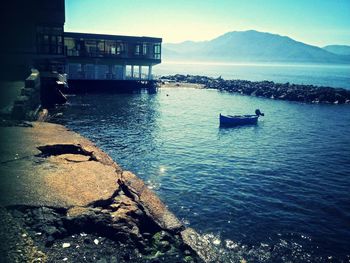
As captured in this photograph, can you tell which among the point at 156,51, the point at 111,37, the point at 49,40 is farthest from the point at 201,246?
the point at 156,51

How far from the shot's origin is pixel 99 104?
50.7m

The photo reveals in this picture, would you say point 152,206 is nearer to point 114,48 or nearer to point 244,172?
point 244,172

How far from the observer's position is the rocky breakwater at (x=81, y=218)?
9.31 meters

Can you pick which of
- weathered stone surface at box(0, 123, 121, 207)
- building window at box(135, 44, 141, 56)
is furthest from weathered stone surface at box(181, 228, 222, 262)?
building window at box(135, 44, 141, 56)

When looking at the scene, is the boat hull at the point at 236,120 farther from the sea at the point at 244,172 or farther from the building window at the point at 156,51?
the building window at the point at 156,51

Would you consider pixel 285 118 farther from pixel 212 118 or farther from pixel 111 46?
pixel 111 46

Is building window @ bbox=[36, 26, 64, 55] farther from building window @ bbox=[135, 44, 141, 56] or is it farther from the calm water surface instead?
building window @ bbox=[135, 44, 141, 56]

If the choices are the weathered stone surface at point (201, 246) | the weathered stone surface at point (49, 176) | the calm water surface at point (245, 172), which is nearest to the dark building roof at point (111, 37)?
the calm water surface at point (245, 172)

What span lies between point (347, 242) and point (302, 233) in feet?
6.44

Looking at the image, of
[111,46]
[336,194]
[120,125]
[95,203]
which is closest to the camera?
[95,203]

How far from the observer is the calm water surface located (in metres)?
14.3

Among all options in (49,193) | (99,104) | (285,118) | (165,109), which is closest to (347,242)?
(49,193)

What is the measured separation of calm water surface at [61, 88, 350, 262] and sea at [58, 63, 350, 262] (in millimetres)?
54

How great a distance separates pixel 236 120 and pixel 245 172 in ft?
62.8
